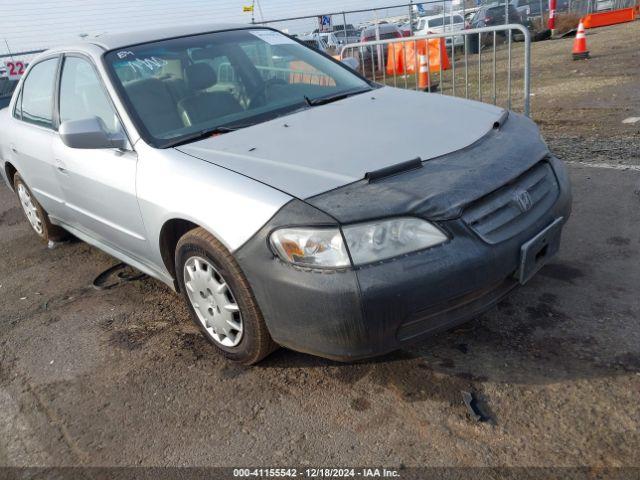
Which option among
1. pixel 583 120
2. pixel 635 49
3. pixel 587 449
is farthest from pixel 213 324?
pixel 635 49

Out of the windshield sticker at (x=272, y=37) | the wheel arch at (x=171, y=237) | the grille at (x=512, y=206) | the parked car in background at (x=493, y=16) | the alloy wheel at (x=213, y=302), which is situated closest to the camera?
the grille at (x=512, y=206)

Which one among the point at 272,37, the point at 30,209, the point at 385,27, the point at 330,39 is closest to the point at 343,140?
the point at 272,37

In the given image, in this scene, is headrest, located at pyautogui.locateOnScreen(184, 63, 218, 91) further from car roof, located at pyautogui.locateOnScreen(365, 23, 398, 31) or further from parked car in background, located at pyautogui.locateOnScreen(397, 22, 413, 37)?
parked car in background, located at pyautogui.locateOnScreen(397, 22, 413, 37)

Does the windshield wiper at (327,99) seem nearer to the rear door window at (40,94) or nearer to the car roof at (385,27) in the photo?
the rear door window at (40,94)

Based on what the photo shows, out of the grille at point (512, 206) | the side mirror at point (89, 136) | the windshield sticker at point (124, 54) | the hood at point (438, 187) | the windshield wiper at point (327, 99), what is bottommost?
the grille at point (512, 206)

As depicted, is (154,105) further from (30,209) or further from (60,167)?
(30,209)

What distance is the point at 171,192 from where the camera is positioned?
285cm

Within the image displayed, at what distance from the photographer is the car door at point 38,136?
161 inches

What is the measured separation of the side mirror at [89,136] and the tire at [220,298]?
29.0 inches

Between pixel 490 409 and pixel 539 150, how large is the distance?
133 cm

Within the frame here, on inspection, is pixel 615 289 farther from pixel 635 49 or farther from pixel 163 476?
pixel 635 49

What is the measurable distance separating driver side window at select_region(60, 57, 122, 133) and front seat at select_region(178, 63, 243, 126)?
0.41 metres

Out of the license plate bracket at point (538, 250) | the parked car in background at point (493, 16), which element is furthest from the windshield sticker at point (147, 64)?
the parked car in background at point (493, 16)

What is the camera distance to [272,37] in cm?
418
